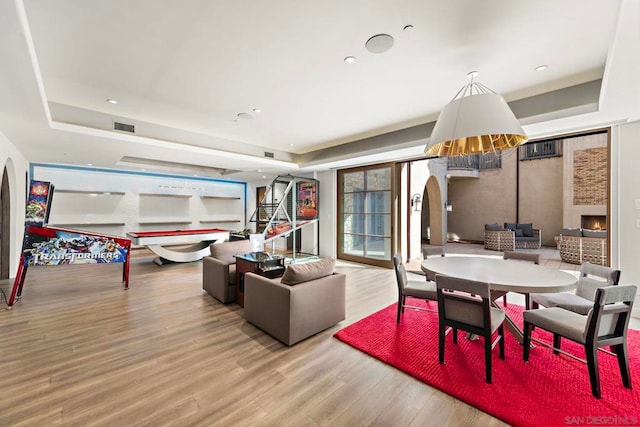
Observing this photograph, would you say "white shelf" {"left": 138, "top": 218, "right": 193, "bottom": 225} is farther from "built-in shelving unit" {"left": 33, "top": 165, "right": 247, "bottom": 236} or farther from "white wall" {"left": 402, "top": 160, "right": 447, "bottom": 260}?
"white wall" {"left": 402, "top": 160, "right": 447, "bottom": 260}

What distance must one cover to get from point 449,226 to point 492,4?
11603 mm

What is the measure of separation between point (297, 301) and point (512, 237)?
926 centimetres

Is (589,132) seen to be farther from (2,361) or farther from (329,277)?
(2,361)

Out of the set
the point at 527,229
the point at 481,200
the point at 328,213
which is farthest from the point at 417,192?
the point at 481,200

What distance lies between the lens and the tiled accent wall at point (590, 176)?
8453mm

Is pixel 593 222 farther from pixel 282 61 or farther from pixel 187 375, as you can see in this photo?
pixel 187 375

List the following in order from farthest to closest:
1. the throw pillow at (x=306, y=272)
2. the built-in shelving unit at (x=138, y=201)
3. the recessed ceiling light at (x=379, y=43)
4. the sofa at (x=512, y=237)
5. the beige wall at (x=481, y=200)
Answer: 1. the beige wall at (x=481, y=200)
2. the sofa at (x=512, y=237)
3. the built-in shelving unit at (x=138, y=201)
4. the throw pillow at (x=306, y=272)
5. the recessed ceiling light at (x=379, y=43)

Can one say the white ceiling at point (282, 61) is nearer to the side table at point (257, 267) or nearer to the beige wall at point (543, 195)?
the side table at point (257, 267)

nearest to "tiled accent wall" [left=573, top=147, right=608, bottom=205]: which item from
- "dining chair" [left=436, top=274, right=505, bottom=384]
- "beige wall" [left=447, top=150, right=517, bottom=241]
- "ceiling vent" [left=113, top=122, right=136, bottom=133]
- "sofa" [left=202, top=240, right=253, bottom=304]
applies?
"beige wall" [left=447, top=150, right=517, bottom=241]

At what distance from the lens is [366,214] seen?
6.92m

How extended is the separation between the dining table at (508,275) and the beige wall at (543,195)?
922 centimetres

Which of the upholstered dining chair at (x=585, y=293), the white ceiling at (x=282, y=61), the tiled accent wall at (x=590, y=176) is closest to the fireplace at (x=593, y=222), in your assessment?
the tiled accent wall at (x=590, y=176)

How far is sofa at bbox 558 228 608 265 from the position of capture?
6.33 m

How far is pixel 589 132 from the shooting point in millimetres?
3785
